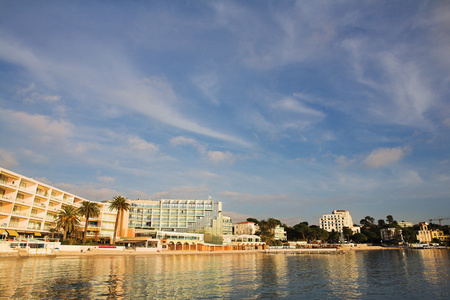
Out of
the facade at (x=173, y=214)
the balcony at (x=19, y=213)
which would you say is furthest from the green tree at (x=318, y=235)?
the balcony at (x=19, y=213)

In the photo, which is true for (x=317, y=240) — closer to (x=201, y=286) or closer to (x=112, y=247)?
(x=112, y=247)

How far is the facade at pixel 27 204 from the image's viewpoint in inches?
2936

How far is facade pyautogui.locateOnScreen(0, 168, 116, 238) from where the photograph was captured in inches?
2936

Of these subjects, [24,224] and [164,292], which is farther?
[24,224]

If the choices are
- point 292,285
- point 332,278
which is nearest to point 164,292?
point 292,285

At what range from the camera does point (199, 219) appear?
143 metres

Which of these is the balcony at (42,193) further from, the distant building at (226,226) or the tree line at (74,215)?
the distant building at (226,226)

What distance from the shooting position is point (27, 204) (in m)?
81.9

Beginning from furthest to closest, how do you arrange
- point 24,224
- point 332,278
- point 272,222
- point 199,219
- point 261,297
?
point 272,222
point 199,219
point 24,224
point 332,278
point 261,297

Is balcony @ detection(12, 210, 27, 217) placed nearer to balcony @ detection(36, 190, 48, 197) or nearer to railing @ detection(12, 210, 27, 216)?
railing @ detection(12, 210, 27, 216)

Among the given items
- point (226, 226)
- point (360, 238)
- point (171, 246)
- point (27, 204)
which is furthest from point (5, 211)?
point (360, 238)

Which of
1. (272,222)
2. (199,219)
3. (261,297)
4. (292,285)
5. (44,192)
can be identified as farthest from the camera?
(272,222)

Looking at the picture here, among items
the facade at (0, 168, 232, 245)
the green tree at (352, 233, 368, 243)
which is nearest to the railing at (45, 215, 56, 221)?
the facade at (0, 168, 232, 245)

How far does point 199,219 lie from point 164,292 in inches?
4587
